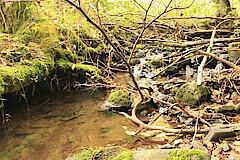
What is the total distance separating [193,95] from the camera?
13.6ft

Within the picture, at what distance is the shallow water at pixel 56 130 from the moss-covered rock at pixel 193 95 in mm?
1098

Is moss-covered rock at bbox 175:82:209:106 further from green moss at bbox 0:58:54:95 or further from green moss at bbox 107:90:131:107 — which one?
green moss at bbox 0:58:54:95

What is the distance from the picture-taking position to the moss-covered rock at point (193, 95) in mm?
4113

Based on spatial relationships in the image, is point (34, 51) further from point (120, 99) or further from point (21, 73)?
point (120, 99)

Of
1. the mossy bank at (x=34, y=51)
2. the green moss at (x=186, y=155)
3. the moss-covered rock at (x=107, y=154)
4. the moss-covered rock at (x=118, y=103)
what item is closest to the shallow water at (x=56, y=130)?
the moss-covered rock at (x=118, y=103)

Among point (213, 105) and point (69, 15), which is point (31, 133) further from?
point (213, 105)

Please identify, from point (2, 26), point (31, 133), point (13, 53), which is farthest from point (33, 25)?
point (31, 133)

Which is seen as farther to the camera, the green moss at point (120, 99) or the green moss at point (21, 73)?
the green moss at point (120, 99)

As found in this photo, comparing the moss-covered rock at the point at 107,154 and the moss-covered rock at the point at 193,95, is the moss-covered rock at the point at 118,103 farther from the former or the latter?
the moss-covered rock at the point at 107,154

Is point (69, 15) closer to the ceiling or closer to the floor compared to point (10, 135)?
closer to the ceiling

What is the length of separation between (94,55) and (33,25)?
177 cm

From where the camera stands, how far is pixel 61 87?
5.31 meters

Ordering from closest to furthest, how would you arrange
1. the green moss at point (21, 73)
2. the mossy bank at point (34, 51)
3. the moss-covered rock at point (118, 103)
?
the green moss at point (21, 73), the mossy bank at point (34, 51), the moss-covered rock at point (118, 103)

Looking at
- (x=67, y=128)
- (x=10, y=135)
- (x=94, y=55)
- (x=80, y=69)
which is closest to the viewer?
(x=10, y=135)
